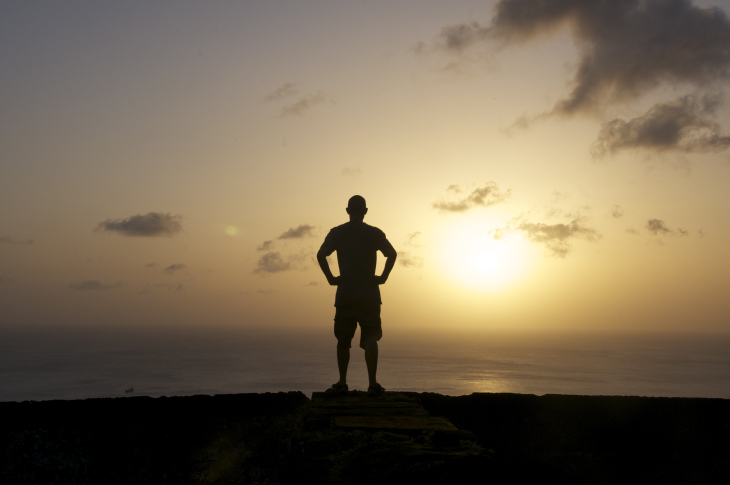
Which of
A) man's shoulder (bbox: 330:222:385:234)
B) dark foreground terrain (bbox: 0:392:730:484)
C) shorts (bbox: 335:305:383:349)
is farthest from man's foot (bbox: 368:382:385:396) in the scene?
man's shoulder (bbox: 330:222:385:234)

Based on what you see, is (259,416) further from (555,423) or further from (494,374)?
(494,374)

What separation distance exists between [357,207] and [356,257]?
82cm

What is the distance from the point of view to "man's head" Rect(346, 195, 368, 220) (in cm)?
945

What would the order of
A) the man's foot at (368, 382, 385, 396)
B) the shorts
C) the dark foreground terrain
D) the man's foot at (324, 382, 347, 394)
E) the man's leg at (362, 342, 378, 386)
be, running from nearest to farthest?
the dark foreground terrain → the man's foot at (368, 382, 385, 396) → the man's foot at (324, 382, 347, 394) → the man's leg at (362, 342, 378, 386) → the shorts

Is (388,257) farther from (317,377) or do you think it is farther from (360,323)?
(317,377)

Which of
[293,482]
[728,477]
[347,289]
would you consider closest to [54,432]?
[347,289]

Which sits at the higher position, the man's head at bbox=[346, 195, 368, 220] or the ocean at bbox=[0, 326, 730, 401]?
the man's head at bbox=[346, 195, 368, 220]

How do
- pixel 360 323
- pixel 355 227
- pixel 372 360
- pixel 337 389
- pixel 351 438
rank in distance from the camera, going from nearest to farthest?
1. pixel 351 438
2. pixel 337 389
3. pixel 372 360
4. pixel 360 323
5. pixel 355 227

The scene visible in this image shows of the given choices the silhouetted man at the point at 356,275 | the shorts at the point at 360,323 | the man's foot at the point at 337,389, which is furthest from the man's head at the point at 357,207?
the man's foot at the point at 337,389

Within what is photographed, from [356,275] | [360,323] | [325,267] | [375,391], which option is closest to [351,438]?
[375,391]

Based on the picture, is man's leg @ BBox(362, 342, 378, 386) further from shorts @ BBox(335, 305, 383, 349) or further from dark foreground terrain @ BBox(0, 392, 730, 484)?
dark foreground terrain @ BBox(0, 392, 730, 484)

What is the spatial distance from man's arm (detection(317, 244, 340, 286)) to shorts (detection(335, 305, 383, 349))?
1.45 ft

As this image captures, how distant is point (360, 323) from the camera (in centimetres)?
Answer: 929

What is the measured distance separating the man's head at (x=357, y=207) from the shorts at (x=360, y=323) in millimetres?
1502
